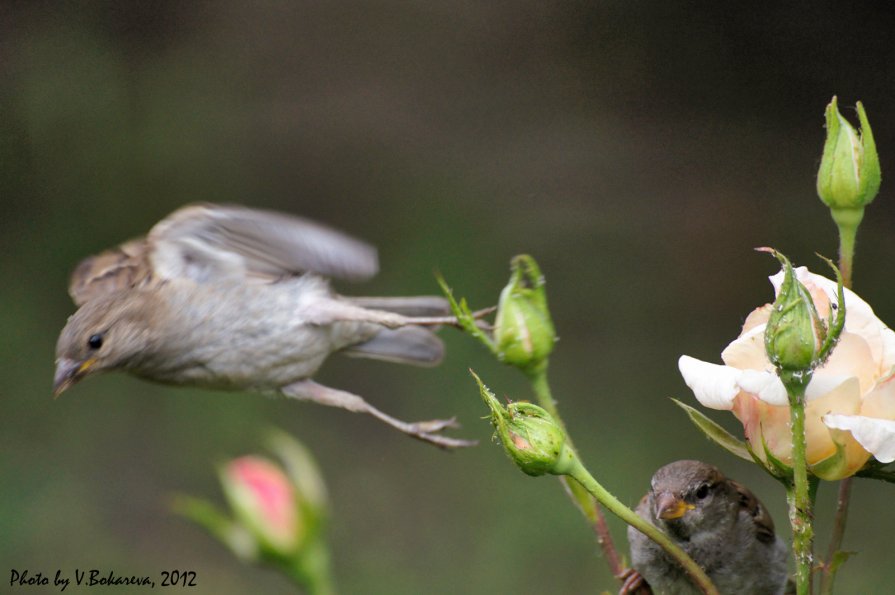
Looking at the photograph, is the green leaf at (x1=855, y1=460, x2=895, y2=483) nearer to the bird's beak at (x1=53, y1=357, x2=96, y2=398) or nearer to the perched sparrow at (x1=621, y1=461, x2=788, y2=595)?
the perched sparrow at (x1=621, y1=461, x2=788, y2=595)

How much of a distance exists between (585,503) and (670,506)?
247 millimetres

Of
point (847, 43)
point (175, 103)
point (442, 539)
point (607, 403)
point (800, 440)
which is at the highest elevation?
point (800, 440)

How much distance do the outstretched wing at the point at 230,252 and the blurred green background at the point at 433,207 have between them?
5.80 feet

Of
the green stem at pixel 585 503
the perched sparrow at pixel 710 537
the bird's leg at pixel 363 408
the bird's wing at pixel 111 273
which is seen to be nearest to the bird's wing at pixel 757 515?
the perched sparrow at pixel 710 537

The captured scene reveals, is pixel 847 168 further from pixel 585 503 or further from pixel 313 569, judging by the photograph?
pixel 313 569

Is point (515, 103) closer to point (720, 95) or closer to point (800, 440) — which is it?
point (720, 95)

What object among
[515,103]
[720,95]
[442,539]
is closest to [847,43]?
[720,95]

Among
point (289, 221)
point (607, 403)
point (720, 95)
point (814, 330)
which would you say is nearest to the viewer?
point (814, 330)

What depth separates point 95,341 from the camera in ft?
7.25

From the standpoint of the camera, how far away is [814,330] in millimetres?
909

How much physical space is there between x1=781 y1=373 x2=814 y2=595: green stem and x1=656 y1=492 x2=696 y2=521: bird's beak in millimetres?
449

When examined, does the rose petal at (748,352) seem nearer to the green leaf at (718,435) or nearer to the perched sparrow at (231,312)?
the green leaf at (718,435)

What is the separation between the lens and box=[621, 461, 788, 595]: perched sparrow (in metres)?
1.31

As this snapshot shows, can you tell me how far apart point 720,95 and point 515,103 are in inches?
34.2
